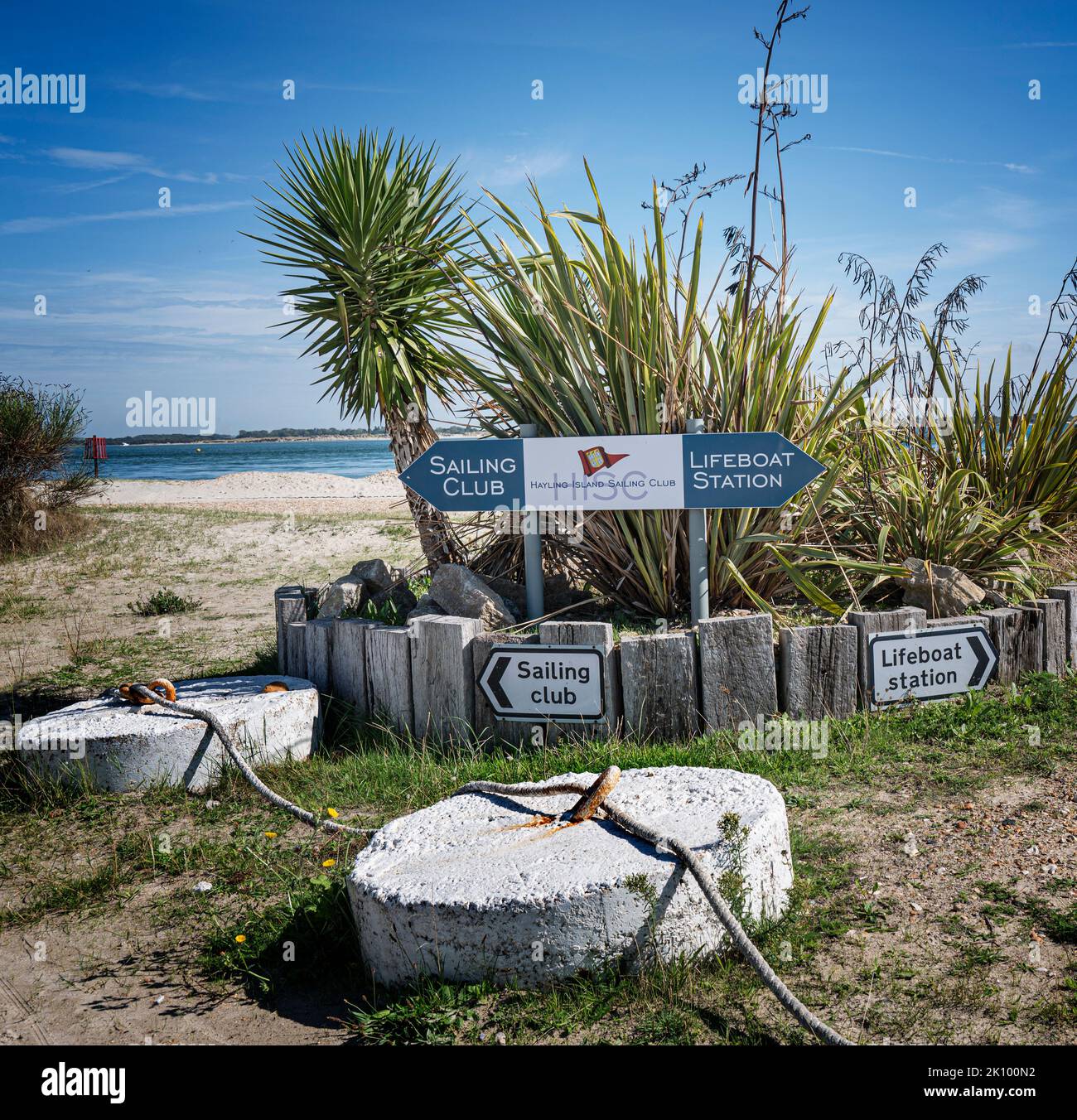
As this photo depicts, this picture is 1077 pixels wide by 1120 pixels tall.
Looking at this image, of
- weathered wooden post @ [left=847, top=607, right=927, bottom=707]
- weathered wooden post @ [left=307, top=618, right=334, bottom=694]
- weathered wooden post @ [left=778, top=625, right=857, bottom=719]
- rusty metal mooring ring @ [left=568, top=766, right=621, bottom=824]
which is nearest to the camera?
rusty metal mooring ring @ [left=568, top=766, right=621, bottom=824]

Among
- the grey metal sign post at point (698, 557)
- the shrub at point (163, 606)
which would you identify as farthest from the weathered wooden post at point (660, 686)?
the shrub at point (163, 606)

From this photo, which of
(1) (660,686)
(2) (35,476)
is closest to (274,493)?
(2) (35,476)

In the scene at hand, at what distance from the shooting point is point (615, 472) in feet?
14.6

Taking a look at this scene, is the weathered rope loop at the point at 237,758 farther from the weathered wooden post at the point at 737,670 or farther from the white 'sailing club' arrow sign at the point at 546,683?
the weathered wooden post at the point at 737,670

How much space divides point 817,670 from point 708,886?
1.94m

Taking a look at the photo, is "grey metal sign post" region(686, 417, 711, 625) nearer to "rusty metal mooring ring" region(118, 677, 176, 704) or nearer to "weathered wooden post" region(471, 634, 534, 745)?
"weathered wooden post" region(471, 634, 534, 745)

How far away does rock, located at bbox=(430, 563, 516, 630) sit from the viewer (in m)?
4.68

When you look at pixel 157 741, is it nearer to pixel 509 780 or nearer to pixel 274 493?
pixel 509 780

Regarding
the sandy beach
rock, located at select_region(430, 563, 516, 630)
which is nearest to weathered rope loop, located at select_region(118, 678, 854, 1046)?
rock, located at select_region(430, 563, 516, 630)

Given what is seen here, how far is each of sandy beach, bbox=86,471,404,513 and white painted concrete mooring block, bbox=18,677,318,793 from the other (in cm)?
1439

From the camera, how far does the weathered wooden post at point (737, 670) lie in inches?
159

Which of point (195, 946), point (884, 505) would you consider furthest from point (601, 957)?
point (884, 505)

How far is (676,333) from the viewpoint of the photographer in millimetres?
4738

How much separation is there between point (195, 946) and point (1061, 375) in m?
6.11
